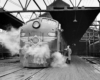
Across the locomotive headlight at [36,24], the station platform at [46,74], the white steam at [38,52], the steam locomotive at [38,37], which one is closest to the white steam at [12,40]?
the steam locomotive at [38,37]

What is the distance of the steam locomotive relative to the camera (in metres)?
8.53

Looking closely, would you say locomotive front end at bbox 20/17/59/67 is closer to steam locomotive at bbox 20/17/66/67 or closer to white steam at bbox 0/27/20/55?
steam locomotive at bbox 20/17/66/67

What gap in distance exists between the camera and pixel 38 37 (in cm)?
886

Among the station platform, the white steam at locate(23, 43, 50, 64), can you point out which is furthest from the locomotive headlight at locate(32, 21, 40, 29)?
the station platform

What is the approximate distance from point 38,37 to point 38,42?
34 centimetres

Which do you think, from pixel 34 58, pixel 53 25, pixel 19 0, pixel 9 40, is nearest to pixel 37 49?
pixel 34 58

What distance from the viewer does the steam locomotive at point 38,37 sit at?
336 inches

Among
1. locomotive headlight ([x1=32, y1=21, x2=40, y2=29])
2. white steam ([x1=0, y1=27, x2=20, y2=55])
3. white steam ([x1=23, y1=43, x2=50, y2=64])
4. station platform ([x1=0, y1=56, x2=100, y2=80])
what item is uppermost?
locomotive headlight ([x1=32, y1=21, x2=40, y2=29])

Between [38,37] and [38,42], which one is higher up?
A: [38,37]

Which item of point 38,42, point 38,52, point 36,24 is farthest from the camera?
point 36,24

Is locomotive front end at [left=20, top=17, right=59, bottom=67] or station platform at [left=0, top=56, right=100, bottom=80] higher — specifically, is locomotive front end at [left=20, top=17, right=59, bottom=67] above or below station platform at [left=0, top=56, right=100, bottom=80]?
above

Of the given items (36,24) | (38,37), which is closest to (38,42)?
(38,37)

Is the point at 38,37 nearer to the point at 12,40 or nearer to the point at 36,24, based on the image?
the point at 36,24

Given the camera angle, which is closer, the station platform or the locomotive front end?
the station platform
